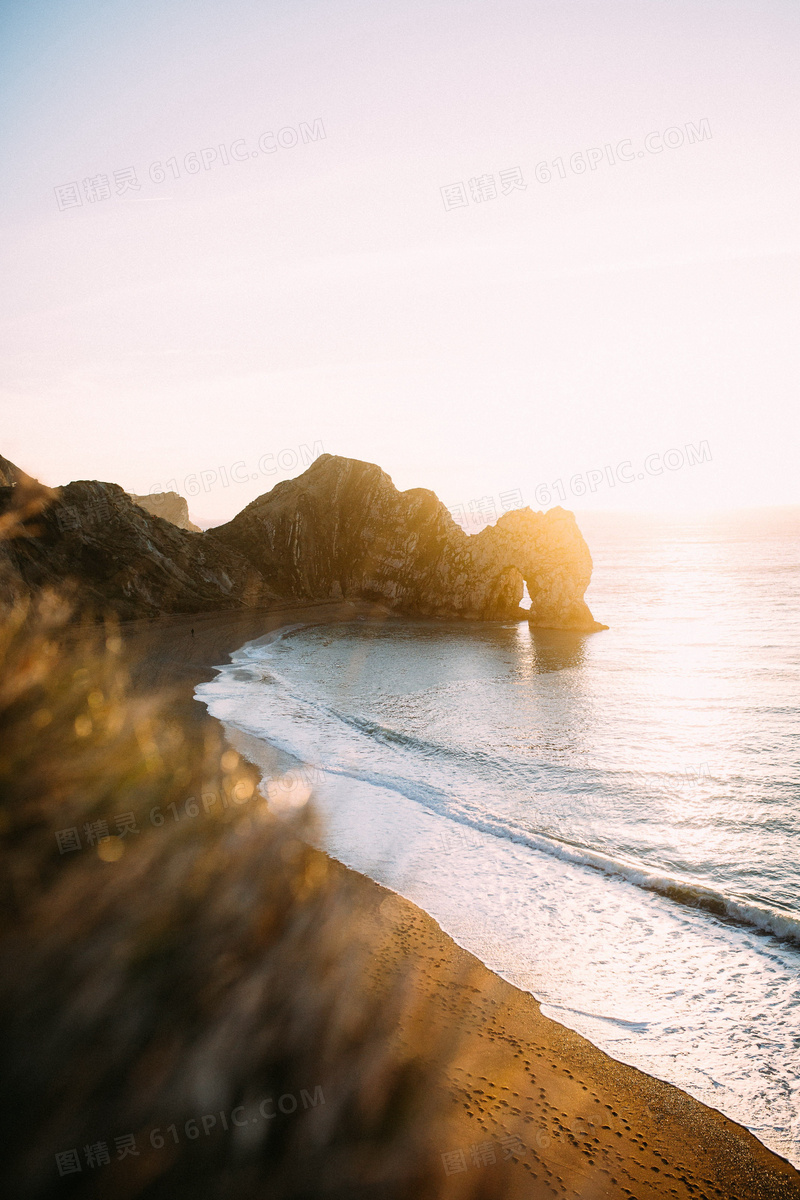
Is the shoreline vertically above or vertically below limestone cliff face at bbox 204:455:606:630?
below

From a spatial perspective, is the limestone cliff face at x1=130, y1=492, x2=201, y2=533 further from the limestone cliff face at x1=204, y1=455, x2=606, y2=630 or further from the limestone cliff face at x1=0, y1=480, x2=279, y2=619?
the limestone cliff face at x1=0, y1=480, x2=279, y2=619

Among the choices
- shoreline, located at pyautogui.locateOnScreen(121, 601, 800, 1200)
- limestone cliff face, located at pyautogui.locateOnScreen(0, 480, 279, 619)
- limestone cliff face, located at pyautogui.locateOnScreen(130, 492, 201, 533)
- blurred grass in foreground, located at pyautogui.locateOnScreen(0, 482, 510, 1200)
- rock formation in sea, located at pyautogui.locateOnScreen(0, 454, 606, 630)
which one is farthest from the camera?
limestone cliff face, located at pyautogui.locateOnScreen(130, 492, 201, 533)

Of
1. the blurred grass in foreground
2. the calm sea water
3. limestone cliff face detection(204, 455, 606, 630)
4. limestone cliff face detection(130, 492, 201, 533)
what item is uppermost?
limestone cliff face detection(130, 492, 201, 533)

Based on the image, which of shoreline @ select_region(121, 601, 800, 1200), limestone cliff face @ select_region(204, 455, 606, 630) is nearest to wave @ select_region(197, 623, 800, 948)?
shoreline @ select_region(121, 601, 800, 1200)

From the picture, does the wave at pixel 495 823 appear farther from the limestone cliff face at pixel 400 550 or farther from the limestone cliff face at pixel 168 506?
the limestone cliff face at pixel 168 506

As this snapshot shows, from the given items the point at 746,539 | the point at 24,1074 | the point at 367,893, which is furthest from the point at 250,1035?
the point at 746,539

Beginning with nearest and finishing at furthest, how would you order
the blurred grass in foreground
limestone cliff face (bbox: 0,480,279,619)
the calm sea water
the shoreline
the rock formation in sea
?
→ the blurred grass in foreground < the shoreline < the calm sea water < limestone cliff face (bbox: 0,480,279,619) < the rock formation in sea

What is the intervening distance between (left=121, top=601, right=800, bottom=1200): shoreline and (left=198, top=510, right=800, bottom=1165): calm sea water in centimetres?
47

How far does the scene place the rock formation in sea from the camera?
52.0 meters

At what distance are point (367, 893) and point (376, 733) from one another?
1233 cm

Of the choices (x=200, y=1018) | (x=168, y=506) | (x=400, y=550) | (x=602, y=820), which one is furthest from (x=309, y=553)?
(x=200, y=1018)

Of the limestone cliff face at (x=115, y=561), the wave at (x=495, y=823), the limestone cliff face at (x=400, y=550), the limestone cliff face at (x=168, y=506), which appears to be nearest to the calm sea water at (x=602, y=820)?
the wave at (x=495, y=823)

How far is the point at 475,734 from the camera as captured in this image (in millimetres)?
24578

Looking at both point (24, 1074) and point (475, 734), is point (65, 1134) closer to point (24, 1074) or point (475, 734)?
point (24, 1074)
